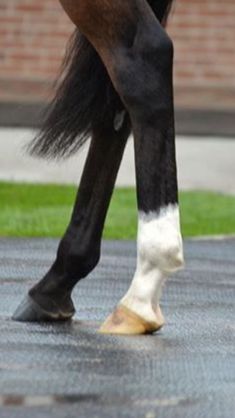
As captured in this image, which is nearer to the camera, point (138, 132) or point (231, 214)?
point (138, 132)

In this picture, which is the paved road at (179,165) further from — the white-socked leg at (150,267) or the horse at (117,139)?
the white-socked leg at (150,267)

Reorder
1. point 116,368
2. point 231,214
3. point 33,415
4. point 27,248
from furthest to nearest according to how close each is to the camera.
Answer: point 231,214
point 27,248
point 116,368
point 33,415

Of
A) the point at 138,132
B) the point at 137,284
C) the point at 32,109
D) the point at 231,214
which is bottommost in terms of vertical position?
the point at 32,109

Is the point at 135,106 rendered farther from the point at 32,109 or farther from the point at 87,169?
the point at 32,109

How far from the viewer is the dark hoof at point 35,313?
567 cm

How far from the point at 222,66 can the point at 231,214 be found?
624 cm

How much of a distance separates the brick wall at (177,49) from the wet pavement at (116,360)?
11003 millimetres

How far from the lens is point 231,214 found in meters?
12.1

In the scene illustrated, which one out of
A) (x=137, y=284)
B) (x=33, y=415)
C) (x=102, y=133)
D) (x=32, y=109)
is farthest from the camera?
(x=32, y=109)

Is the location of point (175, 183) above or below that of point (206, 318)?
above

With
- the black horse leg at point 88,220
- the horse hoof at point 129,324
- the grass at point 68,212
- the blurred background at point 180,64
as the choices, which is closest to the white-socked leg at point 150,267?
the horse hoof at point 129,324

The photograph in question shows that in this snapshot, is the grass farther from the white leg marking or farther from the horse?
the white leg marking

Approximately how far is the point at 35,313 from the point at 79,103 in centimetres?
63

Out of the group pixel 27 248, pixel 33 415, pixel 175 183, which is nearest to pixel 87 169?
pixel 175 183
